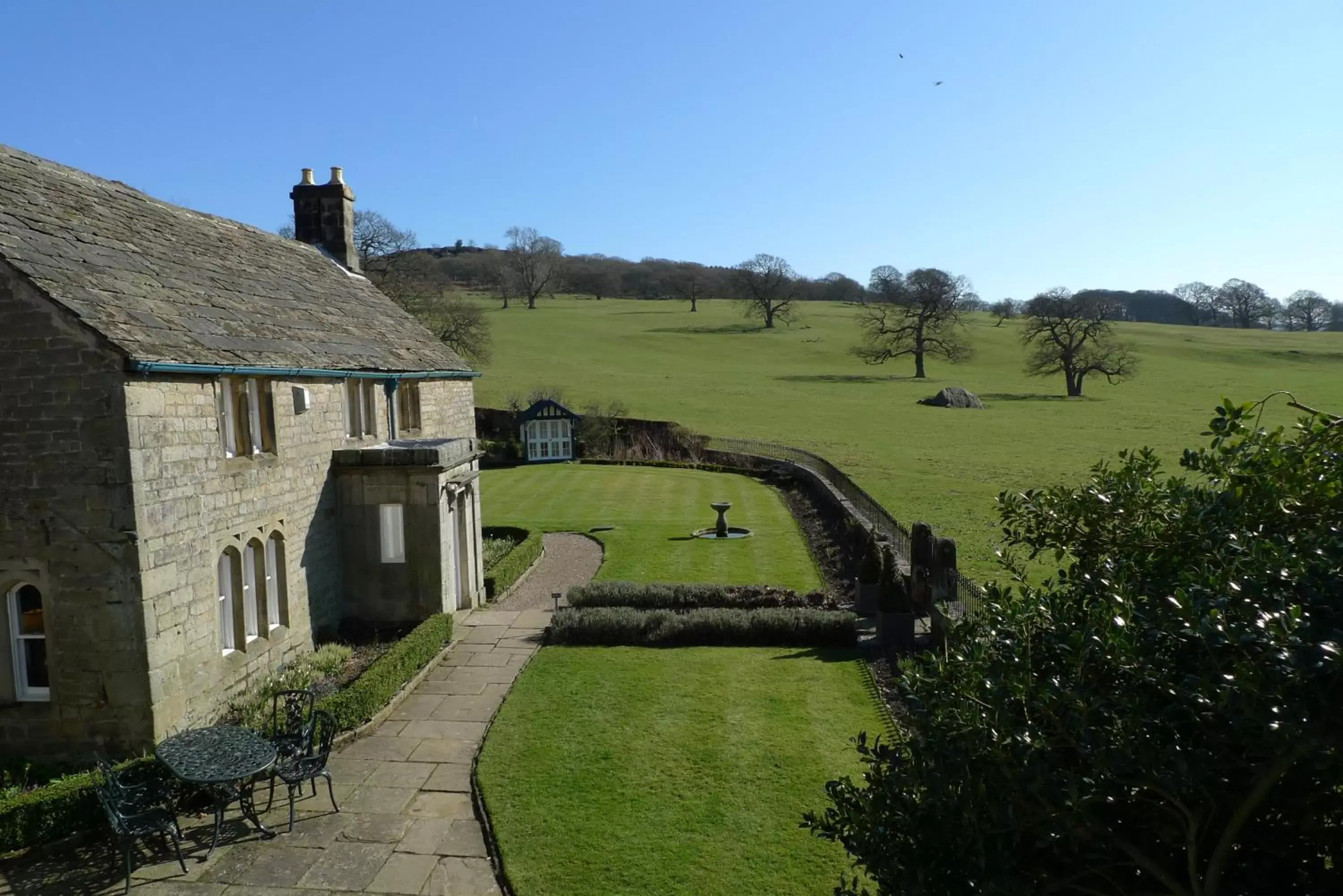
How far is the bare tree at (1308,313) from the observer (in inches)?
5285

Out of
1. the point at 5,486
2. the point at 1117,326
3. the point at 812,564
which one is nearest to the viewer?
the point at 5,486

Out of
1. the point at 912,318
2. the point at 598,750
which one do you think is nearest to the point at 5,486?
the point at 598,750

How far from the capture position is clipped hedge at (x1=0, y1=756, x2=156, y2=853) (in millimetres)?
8789

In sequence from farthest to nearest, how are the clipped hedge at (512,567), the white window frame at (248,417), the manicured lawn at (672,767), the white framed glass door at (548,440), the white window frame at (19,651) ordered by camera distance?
1. the white framed glass door at (548,440)
2. the clipped hedge at (512,567)
3. the white window frame at (248,417)
4. the white window frame at (19,651)
5. the manicured lawn at (672,767)

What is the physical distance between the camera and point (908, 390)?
69.6 meters

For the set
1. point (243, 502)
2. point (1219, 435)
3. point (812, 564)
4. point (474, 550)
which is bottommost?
point (812, 564)

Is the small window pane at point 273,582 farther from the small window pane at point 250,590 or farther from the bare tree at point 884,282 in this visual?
the bare tree at point 884,282

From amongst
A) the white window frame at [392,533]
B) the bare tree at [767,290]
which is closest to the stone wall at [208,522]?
the white window frame at [392,533]

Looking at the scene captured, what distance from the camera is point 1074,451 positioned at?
139ft

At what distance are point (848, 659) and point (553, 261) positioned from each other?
121 meters

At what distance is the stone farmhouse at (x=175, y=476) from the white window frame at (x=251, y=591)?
34 millimetres

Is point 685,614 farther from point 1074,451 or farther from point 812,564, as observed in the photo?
point 1074,451

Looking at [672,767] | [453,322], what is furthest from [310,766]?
[453,322]

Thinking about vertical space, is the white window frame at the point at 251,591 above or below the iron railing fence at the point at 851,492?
above
